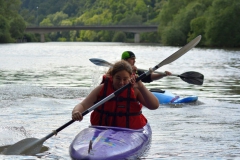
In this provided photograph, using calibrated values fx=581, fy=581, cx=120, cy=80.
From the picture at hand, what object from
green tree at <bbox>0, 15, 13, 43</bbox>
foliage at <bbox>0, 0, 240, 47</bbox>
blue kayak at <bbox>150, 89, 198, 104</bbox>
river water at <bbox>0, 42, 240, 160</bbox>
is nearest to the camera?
A: river water at <bbox>0, 42, 240, 160</bbox>

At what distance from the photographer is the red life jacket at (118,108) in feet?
25.1

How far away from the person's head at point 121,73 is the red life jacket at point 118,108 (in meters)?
0.17

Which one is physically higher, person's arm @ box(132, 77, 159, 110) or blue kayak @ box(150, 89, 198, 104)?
person's arm @ box(132, 77, 159, 110)

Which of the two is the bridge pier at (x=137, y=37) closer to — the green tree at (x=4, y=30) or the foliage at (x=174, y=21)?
the foliage at (x=174, y=21)

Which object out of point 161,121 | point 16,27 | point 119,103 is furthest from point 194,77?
point 16,27

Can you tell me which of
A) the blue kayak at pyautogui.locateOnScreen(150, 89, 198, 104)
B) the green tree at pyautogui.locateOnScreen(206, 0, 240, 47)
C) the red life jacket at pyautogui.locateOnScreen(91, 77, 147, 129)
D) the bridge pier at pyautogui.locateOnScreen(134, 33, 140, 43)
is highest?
the red life jacket at pyautogui.locateOnScreen(91, 77, 147, 129)

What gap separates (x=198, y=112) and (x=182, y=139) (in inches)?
125

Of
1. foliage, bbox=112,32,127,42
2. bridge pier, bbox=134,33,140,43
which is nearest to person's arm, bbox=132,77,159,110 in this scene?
bridge pier, bbox=134,33,140,43

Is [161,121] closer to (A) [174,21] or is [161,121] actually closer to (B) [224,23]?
(B) [224,23]

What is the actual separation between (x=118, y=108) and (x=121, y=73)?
0.59 meters

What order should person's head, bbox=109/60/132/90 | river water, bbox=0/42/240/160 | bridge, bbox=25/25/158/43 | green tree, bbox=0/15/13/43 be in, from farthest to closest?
bridge, bbox=25/25/158/43
green tree, bbox=0/15/13/43
river water, bbox=0/42/240/160
person's head, bbox=109/60/132/90

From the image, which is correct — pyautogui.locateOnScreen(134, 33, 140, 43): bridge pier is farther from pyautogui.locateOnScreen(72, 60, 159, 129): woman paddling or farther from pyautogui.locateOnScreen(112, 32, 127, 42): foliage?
pyautogui.locateOnScreen(72, 60, 159, 129): woman paddling

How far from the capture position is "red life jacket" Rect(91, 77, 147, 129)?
7.64m

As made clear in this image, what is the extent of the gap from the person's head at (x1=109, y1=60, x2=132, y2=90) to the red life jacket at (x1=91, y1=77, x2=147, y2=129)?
0.57 feet
